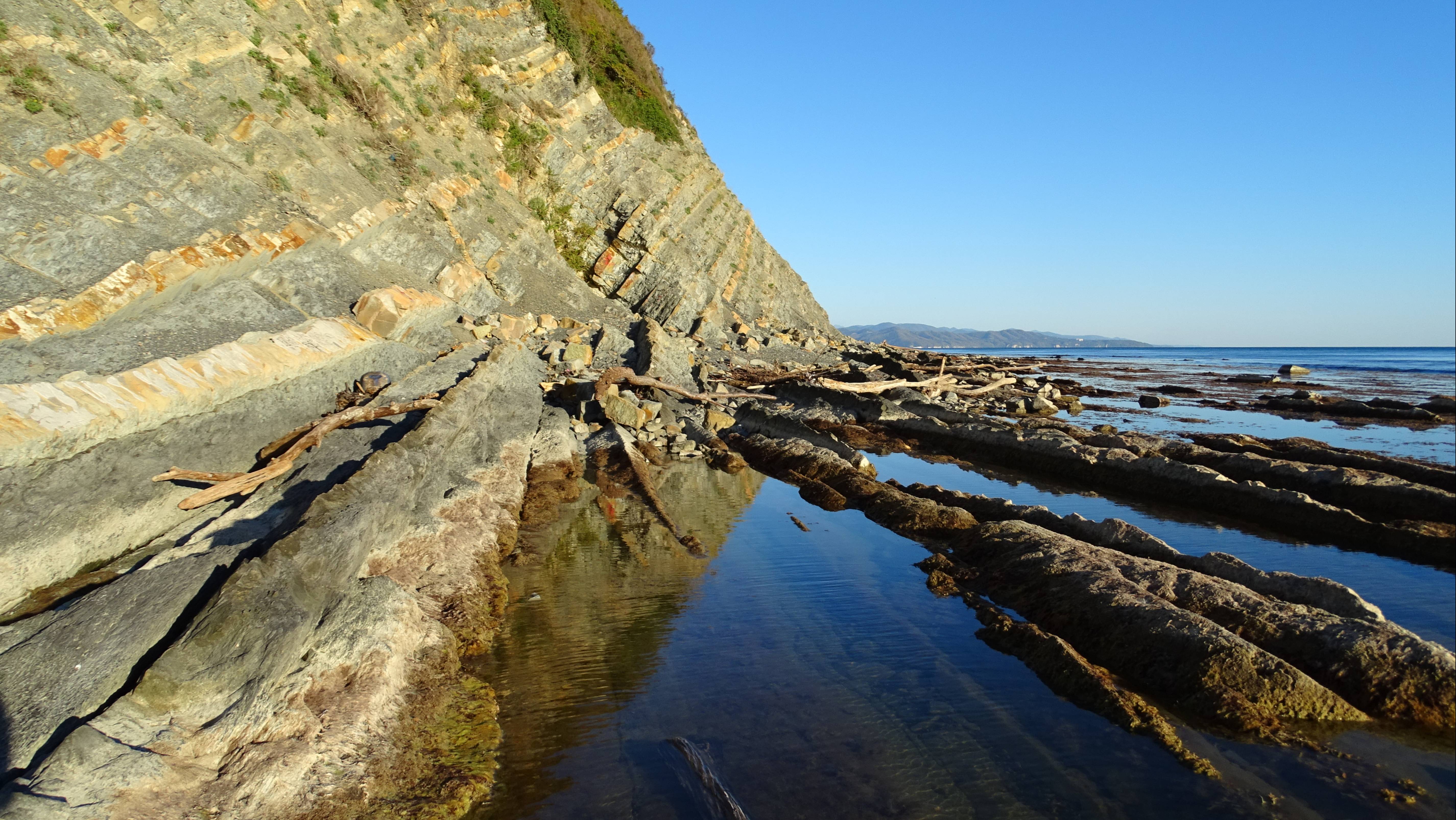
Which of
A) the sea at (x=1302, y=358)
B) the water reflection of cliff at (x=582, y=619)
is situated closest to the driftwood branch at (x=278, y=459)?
the water reflection of cliff at (x=582, y=619)

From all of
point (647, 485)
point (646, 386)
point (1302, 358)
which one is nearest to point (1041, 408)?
point (646, 386)

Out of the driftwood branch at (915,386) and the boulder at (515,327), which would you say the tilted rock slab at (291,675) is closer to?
the boulder at (515,327)

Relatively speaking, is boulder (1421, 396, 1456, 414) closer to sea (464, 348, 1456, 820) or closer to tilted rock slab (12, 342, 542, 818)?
sea (464, 348, 1456, 820)

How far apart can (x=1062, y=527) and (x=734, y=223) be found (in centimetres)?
3524

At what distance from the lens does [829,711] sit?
6539 millimetres

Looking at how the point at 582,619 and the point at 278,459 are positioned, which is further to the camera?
the point at 278,459

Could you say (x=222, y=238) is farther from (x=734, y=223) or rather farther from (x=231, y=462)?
(x=734, y=223)

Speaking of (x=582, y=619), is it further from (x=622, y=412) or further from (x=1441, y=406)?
(x=1441, y=406)

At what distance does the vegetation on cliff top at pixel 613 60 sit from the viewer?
3362 centimetres

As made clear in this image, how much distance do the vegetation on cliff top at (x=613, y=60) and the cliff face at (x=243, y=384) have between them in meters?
7.81

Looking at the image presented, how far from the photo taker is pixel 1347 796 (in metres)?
5.16

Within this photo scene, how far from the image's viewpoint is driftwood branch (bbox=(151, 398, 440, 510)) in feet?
26.0

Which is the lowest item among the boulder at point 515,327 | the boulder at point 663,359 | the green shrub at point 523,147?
the boulder at point 663,359

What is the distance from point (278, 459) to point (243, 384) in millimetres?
1975
